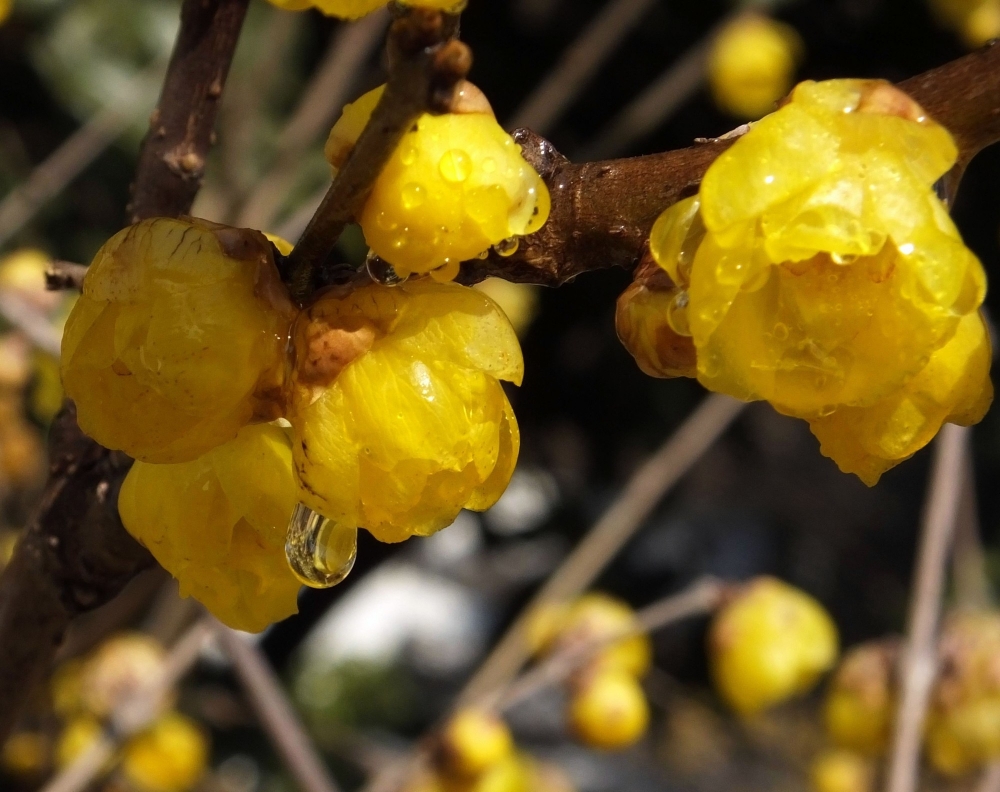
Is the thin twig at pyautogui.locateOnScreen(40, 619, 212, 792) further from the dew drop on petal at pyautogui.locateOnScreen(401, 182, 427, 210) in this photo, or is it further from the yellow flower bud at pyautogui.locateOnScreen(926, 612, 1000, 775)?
the yellow flower bud at pyautogui.locateOnScreen(926, 612, 1000, 775)

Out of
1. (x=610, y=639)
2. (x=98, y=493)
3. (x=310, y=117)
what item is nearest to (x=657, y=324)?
(x=98, y=493)

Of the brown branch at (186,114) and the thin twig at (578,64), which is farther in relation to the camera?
the thin twig at (578,64)

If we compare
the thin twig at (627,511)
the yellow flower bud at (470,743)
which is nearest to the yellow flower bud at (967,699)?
the thin twig at (627,511)

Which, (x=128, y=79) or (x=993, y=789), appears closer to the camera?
(x=993, y=789)

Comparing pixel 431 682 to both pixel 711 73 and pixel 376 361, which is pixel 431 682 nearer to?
pixel 711 73

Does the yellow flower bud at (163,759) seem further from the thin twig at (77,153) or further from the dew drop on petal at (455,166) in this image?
the dew drop on petal at (455,166)

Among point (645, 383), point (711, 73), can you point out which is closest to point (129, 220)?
point (711, 73)

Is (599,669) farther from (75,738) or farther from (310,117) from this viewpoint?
(310,117)
